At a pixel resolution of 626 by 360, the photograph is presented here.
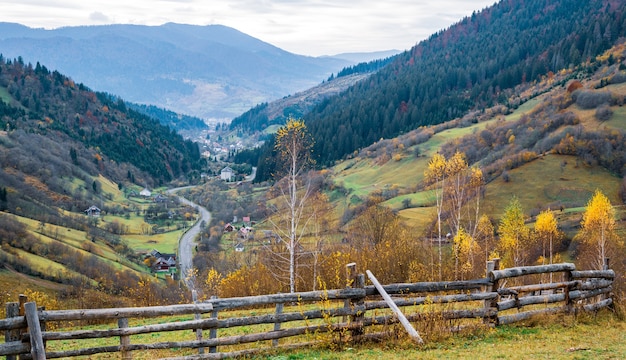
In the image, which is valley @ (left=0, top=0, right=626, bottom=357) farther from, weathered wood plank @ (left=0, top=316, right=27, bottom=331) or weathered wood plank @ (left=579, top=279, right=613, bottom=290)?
weathered wood plank @ (left=0, top=316, right=27, bottom=331)

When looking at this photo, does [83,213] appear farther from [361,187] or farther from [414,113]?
[414,113]

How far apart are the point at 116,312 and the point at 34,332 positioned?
1.55 metres

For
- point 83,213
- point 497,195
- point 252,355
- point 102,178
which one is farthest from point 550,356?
point 102,178

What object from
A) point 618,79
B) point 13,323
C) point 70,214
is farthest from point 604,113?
point 70,214

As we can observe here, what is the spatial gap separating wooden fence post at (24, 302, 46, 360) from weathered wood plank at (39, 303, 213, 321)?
0.29 m

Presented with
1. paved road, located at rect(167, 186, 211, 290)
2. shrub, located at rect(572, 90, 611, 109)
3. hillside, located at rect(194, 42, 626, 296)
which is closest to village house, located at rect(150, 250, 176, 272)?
paved road, located at rect(167, 186, 211, 290)

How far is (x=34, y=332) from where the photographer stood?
32.2 ft

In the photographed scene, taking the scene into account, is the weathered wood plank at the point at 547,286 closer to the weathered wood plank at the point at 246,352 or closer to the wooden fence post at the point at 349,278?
the wooden fence post at the point at 349,278

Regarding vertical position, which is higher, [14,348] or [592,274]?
[592,274]

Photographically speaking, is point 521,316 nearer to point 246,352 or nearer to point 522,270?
point 522,270

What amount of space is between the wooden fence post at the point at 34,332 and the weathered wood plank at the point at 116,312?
11.4 inches

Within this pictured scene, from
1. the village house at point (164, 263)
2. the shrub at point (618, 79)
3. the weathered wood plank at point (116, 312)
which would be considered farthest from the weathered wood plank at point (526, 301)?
the shrub at point (618, 79)

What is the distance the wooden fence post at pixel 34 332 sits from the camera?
9.80m

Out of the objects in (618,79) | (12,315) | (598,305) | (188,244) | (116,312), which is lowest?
(188,244)
